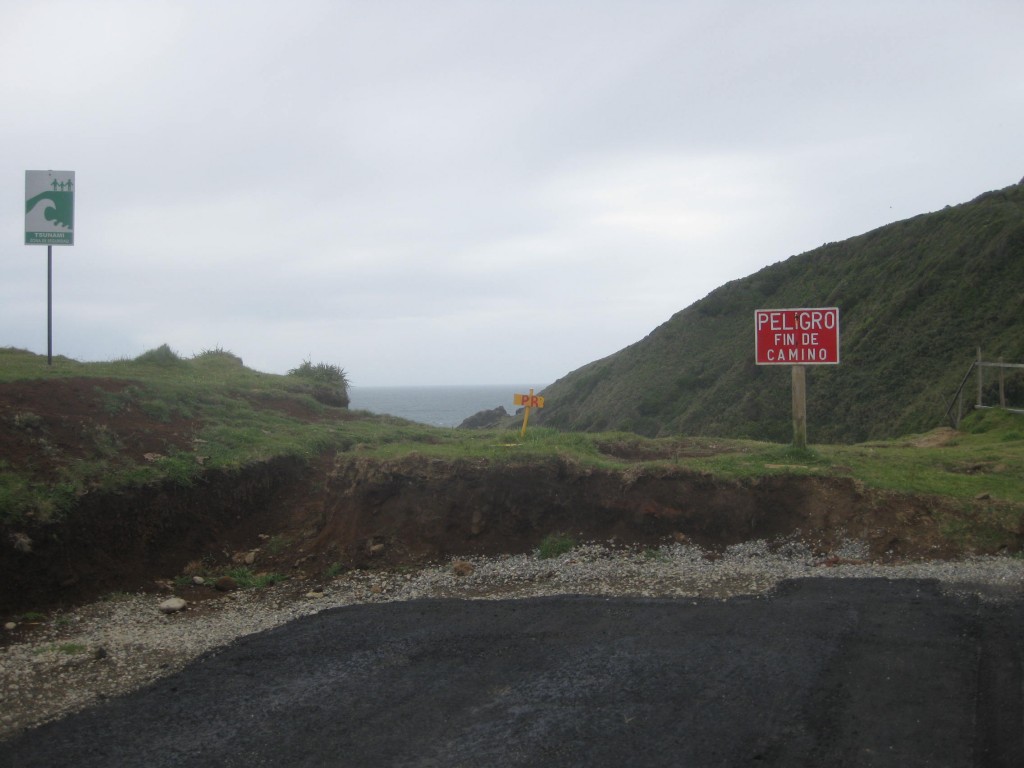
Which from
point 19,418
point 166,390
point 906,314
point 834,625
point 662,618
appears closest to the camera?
point 834,625

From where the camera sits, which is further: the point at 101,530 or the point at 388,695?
the point at 101,530

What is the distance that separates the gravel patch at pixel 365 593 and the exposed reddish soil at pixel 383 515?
39 cm

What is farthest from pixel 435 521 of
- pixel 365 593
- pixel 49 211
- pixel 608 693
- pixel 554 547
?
pixel 49 211

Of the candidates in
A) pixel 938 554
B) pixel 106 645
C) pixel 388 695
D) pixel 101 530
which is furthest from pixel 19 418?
pixel 938 554

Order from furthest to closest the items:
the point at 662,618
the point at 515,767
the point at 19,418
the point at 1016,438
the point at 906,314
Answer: the point at 906,314 → the point at 1016,438 → the point at 19,418 → the point at 662,618 → the point at 515,767

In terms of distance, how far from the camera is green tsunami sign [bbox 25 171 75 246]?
15.2m

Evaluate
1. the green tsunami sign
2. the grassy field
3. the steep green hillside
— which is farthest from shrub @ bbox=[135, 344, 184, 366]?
the steep green hillside

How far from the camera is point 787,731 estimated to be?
5.34 metres

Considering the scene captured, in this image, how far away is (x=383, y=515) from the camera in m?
11.3

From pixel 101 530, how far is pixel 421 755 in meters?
6.66

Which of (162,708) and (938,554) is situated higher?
(938,554)

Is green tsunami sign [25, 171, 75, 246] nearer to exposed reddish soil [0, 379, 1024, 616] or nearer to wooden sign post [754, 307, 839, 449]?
exposed reddish soil [0, 379, 1024, 616]

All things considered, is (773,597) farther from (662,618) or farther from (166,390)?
(166,390)

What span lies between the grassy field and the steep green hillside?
987 cm
